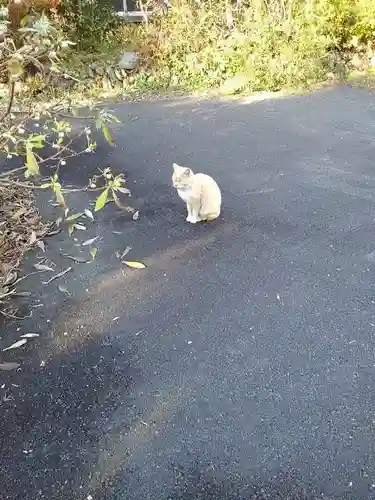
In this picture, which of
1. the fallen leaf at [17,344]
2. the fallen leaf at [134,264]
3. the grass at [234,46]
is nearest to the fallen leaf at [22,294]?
the fallen leaf at [17,344]

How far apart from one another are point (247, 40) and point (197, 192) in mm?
4177

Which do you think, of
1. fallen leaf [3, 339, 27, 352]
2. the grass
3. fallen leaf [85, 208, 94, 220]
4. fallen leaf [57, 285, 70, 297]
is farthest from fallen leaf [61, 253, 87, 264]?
the grass

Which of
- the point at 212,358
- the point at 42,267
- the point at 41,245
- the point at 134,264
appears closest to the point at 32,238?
the point at 41,245

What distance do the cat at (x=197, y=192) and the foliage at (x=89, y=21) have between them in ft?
15.8

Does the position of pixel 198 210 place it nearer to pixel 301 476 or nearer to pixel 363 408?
pixel 363 408

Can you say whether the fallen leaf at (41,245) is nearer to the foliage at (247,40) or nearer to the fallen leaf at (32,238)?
the fallen leaf at (32,238)

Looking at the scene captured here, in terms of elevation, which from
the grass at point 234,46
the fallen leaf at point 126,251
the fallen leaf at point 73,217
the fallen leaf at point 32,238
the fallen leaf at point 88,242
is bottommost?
the fallen leaf at point 126,251

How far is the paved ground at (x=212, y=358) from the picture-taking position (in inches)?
71.9

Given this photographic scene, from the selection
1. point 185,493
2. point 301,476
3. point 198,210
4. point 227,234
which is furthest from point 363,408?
point 198,210

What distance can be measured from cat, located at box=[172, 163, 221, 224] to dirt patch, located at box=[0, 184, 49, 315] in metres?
1.08

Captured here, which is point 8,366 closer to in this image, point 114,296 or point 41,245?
point 114,296

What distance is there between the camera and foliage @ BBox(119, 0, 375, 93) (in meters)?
6.45

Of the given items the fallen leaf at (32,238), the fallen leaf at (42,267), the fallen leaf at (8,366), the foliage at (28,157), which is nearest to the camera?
the fallen leaf at (8,366)

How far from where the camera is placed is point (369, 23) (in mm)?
6621
